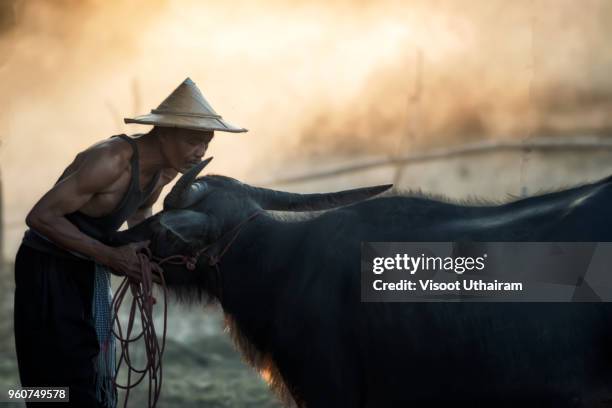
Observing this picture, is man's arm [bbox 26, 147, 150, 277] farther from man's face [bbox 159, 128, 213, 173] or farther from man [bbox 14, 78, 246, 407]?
man's face [bbox 159, 128, 213, 173]

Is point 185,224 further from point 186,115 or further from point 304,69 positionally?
point 304,69

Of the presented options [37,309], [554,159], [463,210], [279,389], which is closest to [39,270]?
[37,309]

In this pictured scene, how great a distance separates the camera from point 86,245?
181 inches

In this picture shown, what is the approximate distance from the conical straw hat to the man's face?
0.06 m

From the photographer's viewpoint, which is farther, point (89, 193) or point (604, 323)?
point (89, 193)

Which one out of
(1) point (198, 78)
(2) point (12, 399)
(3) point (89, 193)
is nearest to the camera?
(3) point (89, 193)

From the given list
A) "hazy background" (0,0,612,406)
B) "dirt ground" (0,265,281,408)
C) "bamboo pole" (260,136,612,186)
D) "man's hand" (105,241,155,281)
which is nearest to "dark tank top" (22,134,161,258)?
"man's hand" (105,241,155,281)

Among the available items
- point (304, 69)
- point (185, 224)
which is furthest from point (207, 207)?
point (304, 69)

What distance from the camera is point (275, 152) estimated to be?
8.79m

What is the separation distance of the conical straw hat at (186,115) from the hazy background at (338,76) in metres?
3.58

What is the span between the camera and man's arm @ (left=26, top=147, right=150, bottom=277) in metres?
4.59

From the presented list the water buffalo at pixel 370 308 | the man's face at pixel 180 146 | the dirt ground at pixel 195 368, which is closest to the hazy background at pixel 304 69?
the dirt ground at pixel 195 368

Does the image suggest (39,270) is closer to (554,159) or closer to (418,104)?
(418,104)

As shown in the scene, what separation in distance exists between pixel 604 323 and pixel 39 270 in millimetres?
2431
